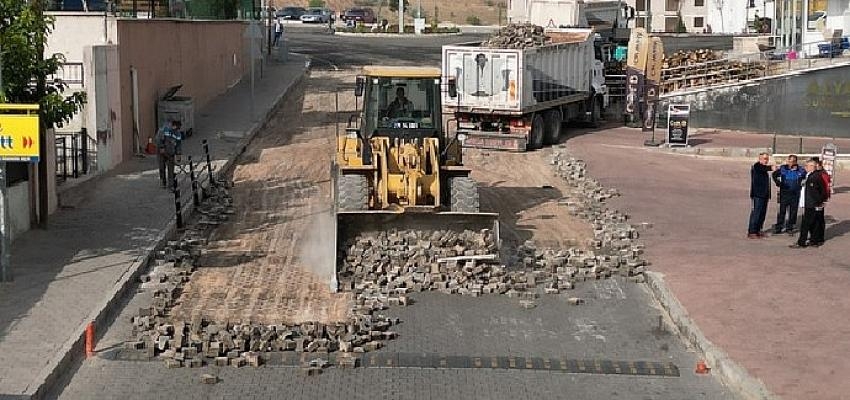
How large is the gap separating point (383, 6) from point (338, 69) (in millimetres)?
64882

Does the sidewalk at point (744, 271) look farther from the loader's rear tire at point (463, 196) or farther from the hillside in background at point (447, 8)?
the hillside in background at point (447, 8)

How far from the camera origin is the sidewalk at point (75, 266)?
13.2m

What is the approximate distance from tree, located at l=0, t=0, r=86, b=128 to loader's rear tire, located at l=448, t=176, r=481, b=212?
5708 mm

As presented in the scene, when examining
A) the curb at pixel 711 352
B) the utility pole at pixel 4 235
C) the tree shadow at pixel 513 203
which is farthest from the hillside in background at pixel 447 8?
the curb at pixel 711 352

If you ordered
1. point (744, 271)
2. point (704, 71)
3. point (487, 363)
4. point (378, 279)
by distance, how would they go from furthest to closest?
point (704, 71) → point (744, 271) → point (378, 279) → point (487, 363)

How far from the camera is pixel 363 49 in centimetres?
5822

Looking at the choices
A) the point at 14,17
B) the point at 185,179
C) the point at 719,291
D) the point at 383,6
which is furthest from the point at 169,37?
the point at 383,6

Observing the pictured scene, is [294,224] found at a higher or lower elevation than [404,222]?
lower

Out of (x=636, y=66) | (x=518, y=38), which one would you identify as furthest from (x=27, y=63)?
(x=636, y=66)

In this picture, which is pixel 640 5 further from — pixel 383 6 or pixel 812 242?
pixel 812 242

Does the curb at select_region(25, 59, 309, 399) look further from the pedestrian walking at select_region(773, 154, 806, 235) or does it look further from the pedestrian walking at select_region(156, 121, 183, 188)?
the pedestrian walking at select_region(773, 154, 806, 235)

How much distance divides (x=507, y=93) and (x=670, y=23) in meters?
55.2

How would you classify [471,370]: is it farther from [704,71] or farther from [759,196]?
[704,71]

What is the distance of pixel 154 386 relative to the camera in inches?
508
